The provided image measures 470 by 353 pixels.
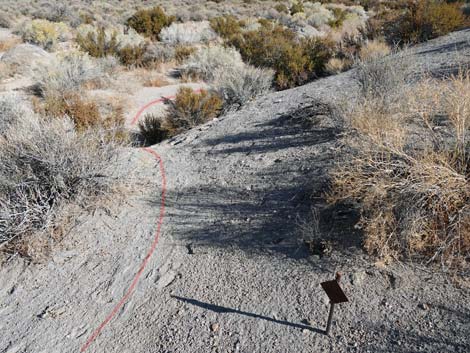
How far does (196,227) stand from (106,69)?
1054 cm

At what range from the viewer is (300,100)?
299 inches

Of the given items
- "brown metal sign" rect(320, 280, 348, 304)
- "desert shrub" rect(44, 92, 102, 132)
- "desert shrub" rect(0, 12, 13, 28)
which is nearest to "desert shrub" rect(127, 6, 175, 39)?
"desert shrub" rect(0, 12, 13, 28)

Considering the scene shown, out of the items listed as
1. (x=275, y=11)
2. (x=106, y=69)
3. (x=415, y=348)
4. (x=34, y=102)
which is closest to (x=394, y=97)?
(x=415, y=348)

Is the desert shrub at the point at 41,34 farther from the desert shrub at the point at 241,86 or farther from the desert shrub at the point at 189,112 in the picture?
the desert shrub at the point at 189,112

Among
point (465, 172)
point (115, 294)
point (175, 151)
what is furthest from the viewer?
point (175, 151)

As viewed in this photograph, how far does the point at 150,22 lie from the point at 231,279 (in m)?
19.0

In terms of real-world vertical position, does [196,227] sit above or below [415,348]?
below

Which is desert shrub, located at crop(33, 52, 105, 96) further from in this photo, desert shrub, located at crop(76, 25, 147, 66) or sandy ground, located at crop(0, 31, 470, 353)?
sandy ground, located at crop(0, 31, 470, 353)

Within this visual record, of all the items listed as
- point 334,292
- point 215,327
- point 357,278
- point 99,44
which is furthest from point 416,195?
point 99,44

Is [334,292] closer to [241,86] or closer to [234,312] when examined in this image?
[234,312]

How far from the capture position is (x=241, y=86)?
9.37 m

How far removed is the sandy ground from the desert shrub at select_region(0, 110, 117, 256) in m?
0.28

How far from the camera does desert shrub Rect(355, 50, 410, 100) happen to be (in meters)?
5.64

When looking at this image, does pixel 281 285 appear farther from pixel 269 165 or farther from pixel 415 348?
pixel 269 165
